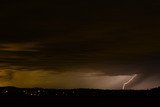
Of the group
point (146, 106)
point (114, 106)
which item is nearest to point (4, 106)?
point (114, 106)

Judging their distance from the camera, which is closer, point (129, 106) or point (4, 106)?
point (129, 106)

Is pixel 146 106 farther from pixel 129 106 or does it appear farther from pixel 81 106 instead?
pixel 81 106

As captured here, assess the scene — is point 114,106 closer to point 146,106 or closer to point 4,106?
point 146,106

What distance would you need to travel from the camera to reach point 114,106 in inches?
6063

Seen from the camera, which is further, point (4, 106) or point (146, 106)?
point (4, 106)

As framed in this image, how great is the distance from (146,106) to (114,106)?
13.3 meters

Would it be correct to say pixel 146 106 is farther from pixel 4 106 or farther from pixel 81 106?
pixel 4 106

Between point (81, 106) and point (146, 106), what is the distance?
36172 mm

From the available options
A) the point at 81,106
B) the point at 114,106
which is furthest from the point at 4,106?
the point at 114,106

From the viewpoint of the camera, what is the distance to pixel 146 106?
145250mm

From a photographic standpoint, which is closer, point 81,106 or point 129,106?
point 129,106

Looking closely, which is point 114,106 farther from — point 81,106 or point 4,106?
point 4,106

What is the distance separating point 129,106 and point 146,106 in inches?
262

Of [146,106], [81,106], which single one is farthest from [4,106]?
[146,106]
